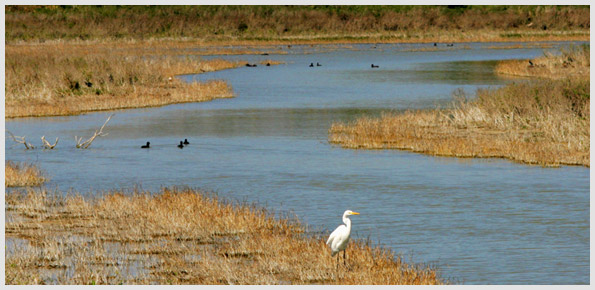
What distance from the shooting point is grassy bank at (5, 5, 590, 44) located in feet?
351

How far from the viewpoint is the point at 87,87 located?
48.8m

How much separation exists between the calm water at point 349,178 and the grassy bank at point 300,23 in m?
57.9

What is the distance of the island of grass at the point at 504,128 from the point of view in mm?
29250

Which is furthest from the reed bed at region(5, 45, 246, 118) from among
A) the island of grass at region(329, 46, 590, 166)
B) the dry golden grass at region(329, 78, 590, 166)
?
the dry golden grass at region(329, 78, 590, 166)

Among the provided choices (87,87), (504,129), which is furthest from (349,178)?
(87,87)

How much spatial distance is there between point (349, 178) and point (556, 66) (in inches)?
1484

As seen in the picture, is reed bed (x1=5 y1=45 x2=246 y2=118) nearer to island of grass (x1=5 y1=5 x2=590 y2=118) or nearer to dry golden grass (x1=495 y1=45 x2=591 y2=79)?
island of grass (x1=5 y1=5 x2=590 y2=118)

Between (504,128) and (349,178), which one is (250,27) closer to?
(504,128)

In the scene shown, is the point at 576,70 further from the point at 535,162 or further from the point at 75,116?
the point at 535,162

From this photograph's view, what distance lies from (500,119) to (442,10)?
311 ft

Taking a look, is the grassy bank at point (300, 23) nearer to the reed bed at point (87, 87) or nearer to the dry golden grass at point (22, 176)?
the reed bed at point (87, 87)

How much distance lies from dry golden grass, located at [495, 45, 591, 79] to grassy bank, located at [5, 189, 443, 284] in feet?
133

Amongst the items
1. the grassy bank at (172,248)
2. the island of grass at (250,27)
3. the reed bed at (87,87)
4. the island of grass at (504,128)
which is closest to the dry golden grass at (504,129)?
the island of grass at (504,128)

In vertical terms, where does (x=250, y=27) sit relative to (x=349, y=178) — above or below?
above
